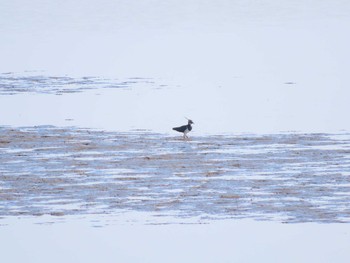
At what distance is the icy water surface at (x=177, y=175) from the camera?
1894 centimetres

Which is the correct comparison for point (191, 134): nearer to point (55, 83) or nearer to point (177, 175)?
point (177, 175)

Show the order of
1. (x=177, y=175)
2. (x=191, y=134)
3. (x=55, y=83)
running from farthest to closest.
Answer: (x=55, y=83), (x=191, y=134), (x=177, y=175)

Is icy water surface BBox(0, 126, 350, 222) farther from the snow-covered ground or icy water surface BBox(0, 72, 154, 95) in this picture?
icy water surface BBox(0, 72, 154, 95)

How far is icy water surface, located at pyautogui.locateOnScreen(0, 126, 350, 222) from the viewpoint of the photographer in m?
18.9

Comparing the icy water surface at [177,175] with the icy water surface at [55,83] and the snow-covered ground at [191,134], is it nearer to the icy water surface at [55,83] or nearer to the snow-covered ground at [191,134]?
the snow-covered ground at [191,134]

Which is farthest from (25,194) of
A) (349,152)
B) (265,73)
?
(265,73)

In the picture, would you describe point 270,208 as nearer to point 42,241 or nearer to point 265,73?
point 42,241

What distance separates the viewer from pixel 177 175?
69.2 ft

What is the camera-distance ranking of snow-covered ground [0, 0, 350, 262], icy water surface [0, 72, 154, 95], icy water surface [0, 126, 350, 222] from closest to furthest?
1. snow-covered ground [0, 0, 350, 262]
2. icy water surface [0, 126, 350, 222]
3. icy water surface [0, 72, 154, 95]

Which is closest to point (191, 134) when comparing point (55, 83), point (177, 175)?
point (177, 175)

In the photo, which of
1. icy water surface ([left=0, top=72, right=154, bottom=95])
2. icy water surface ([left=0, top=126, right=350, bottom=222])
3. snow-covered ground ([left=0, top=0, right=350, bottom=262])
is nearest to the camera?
snow-covered ground ([left=0, top=0, right=350, bottom=262])

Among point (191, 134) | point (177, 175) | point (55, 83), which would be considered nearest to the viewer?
point (177, 175)

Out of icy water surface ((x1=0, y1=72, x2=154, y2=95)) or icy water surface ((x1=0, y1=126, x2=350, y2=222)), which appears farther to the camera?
icy water surface ((x1=0, y1=72, x2=154, y2=95))

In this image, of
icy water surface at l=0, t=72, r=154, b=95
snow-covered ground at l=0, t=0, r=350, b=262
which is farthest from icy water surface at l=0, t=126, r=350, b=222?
icy water surface at l=0, t=72, r=154, b=95
